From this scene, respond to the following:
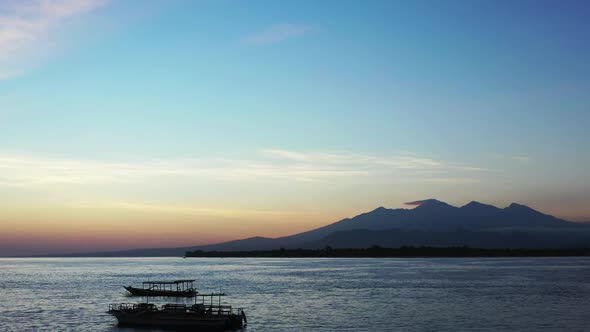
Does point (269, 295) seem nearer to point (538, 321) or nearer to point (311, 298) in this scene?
point (311, 298)

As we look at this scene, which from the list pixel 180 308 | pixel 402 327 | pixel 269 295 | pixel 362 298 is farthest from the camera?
pixel 269 295

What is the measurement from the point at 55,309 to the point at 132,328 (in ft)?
81.7

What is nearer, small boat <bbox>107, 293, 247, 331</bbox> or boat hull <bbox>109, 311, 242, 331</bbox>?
boat hull <bbox>109, 311, 242, 331</bbox>

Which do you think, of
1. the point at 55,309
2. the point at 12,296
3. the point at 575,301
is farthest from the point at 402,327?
the point at 12,296

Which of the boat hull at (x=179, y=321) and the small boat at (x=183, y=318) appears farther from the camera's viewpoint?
the small boat at (x=183, y=318)

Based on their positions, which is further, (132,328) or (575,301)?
(575,301)

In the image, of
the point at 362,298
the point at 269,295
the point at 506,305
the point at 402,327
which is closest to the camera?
the point at 402,327

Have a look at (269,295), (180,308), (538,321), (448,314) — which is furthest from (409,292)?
(180,308)

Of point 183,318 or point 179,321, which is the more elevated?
point 183,318

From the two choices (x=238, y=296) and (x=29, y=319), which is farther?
(x=238, y=296)

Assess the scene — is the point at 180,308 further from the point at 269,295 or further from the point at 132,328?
the point at 269,295

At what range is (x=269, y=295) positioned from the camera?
99062mm

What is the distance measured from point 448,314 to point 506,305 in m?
13.7

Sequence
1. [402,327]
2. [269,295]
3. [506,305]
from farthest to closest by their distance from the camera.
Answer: [269,295], [506,305], [402,327]
